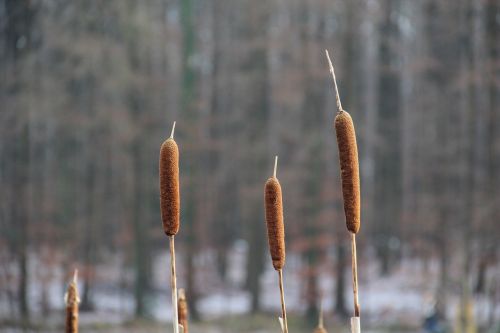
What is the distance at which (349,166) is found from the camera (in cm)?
113

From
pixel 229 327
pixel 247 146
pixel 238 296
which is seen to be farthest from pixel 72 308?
pixel 238 296

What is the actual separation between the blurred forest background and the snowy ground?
3.5 inches

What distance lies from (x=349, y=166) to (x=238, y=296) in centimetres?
1898

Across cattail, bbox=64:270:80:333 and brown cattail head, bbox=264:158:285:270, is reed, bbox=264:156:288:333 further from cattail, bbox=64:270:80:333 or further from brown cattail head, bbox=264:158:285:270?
cattail, bbox=64:270:80:333

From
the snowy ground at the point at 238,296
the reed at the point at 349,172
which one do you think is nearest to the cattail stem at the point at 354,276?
the reed at the point at 349,172

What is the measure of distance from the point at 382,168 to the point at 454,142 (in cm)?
286

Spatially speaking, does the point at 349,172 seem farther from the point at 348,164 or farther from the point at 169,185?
the point at 169,185

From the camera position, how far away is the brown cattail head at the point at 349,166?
111cm

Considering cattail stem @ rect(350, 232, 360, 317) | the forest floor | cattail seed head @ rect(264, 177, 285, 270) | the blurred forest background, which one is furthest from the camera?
the forest floor

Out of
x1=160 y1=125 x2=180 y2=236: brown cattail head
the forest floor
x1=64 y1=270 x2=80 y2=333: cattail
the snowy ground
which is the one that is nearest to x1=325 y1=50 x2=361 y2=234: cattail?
x1=160 y1=125 x2=180 y2=236: brown cattail head

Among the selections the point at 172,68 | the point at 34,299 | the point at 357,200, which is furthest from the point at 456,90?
the point at 357,200

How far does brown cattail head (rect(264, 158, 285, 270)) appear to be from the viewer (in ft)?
3.93

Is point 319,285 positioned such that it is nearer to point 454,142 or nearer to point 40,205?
point 454,142

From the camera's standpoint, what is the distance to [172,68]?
20250 millimetres
